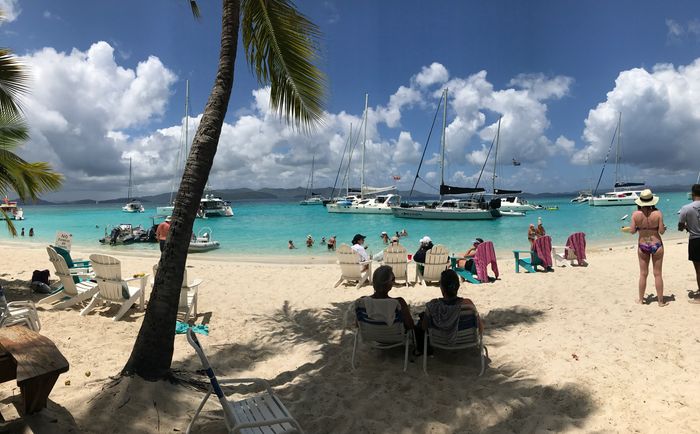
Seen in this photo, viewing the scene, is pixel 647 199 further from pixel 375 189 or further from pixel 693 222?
pixel 375 189

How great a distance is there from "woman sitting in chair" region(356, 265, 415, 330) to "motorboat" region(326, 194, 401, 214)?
4554cm

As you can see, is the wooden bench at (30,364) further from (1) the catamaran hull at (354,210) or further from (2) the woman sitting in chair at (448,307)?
(1) the catamaran hull at (354,210)

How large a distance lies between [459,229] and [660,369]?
97.1 feet

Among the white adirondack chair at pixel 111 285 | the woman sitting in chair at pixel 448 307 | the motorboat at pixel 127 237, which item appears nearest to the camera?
the woman sitting in chair at pixel 448 307

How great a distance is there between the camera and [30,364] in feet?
7.20

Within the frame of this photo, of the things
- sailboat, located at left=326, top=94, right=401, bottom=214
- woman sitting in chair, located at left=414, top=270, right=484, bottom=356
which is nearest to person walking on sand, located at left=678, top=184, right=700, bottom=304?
woman sitting in chair, located at left=414, top=270, right=484, bottom=356

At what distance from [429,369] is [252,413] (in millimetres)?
2032

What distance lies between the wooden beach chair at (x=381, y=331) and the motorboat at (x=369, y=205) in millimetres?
45448

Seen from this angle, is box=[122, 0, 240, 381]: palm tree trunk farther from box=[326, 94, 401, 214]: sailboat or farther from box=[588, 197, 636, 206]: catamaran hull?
box=[588, 197, 636, 206]: catamaran hull

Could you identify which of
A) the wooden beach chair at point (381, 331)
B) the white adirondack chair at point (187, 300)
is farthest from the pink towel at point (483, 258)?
the white adirondack chair at point (187, 300)

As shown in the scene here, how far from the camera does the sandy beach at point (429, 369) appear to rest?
3.08 meters

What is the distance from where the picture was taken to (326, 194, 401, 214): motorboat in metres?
50.6

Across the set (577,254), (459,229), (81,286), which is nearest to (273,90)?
(81,286)

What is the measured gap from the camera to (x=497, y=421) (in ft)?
10.3
